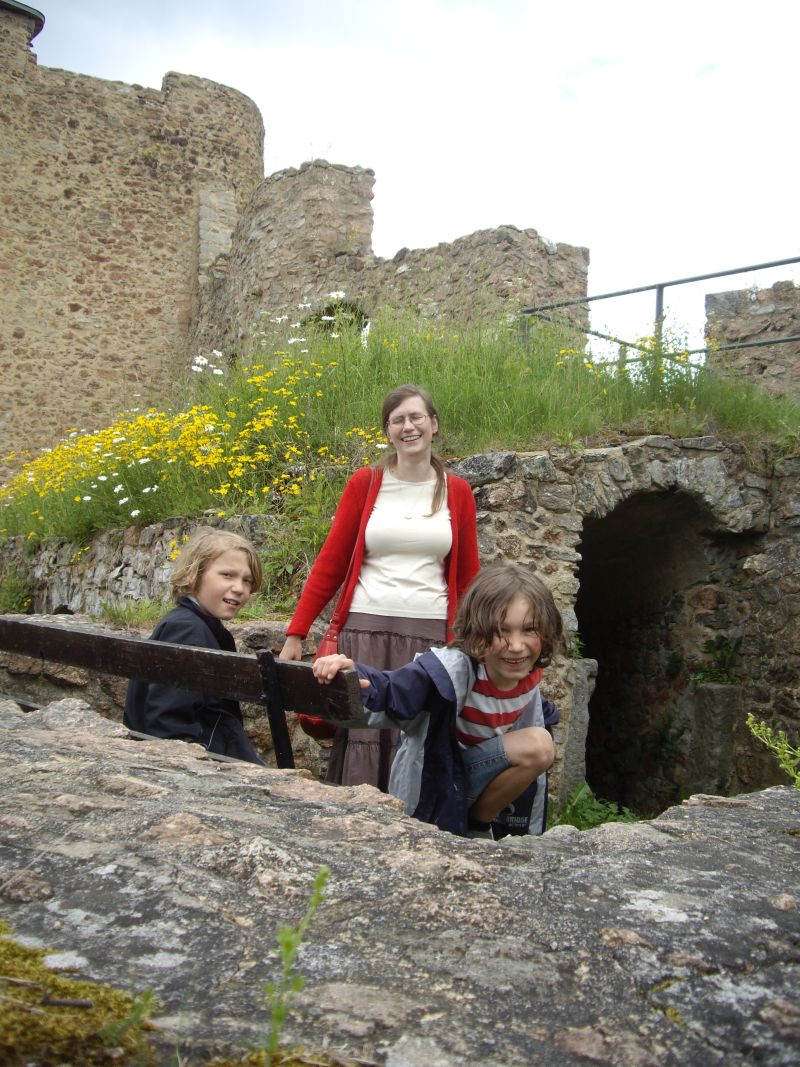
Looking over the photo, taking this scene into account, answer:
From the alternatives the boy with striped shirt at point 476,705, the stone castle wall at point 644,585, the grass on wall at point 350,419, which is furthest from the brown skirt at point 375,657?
the grass on wall at point 350,419

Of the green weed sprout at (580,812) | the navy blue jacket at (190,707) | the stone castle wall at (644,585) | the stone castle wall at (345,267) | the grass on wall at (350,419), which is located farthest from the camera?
the stone castle wall at (345,267)

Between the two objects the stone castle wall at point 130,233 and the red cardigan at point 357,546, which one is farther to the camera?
the stone castle wall at point 130,233

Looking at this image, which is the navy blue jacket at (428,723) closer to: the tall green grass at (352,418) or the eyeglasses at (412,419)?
the eyeglasses at (412,419)

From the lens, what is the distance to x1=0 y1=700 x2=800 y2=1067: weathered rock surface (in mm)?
975

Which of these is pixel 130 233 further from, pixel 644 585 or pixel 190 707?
pixel 190 707

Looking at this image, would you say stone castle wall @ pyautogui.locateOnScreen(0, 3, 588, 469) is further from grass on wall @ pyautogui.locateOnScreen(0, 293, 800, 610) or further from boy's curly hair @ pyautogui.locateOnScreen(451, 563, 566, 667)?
boy's curly hair @ pyautogui.locateOnScreen(451, 563, 566, 667)

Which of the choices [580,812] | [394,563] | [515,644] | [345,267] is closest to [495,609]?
[515,644]

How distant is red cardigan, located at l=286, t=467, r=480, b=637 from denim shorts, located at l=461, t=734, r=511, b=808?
0.80 m

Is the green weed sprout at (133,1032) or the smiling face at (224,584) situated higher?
the smiling face at (224,584)

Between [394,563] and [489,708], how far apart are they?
2.78ft

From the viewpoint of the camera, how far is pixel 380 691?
8.12ft

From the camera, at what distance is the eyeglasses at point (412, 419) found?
3438 millimetres

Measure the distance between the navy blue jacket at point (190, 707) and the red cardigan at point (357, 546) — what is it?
0.42 meters

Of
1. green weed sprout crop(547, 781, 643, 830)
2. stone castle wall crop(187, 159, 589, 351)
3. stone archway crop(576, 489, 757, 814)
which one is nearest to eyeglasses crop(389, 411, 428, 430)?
green weed sprout crop(547, 781, 643, 830)
